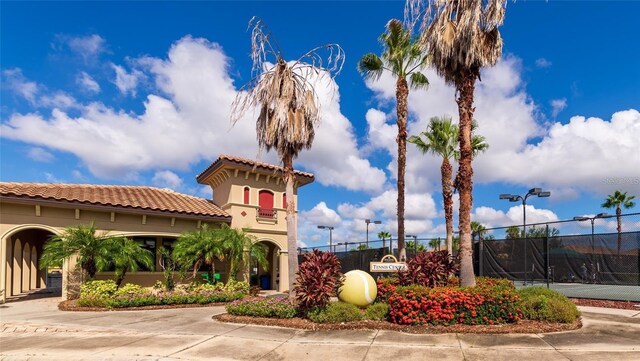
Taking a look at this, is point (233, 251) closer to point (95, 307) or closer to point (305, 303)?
point (95, 307)

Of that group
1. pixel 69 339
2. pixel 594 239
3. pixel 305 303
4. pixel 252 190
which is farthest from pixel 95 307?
pixel 594 239

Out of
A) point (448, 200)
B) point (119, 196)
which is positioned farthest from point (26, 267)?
point (448, 200)

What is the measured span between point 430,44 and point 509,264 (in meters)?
10.9

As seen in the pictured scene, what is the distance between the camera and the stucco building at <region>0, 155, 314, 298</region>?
1759cm

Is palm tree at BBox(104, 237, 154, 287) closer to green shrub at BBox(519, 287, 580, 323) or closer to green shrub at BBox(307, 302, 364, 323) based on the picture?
green shrub at BBox(307, 302, 364, 323)

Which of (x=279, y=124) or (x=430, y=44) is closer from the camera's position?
(x=430, y=44)

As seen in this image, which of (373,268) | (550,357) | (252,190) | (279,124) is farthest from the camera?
(252,190)

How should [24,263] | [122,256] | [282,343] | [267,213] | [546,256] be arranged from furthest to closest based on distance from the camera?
[267,213] → [24,263] → [122,256] → [546,256] → [282,343]

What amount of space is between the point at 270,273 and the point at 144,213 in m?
9.60

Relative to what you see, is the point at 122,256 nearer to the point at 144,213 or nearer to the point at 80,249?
the point at 80,249

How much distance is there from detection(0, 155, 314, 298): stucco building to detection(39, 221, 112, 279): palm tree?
1.12m

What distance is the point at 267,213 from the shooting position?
24.7m

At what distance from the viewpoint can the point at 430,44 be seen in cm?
1405

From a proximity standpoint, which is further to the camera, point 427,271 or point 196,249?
point 196,249
